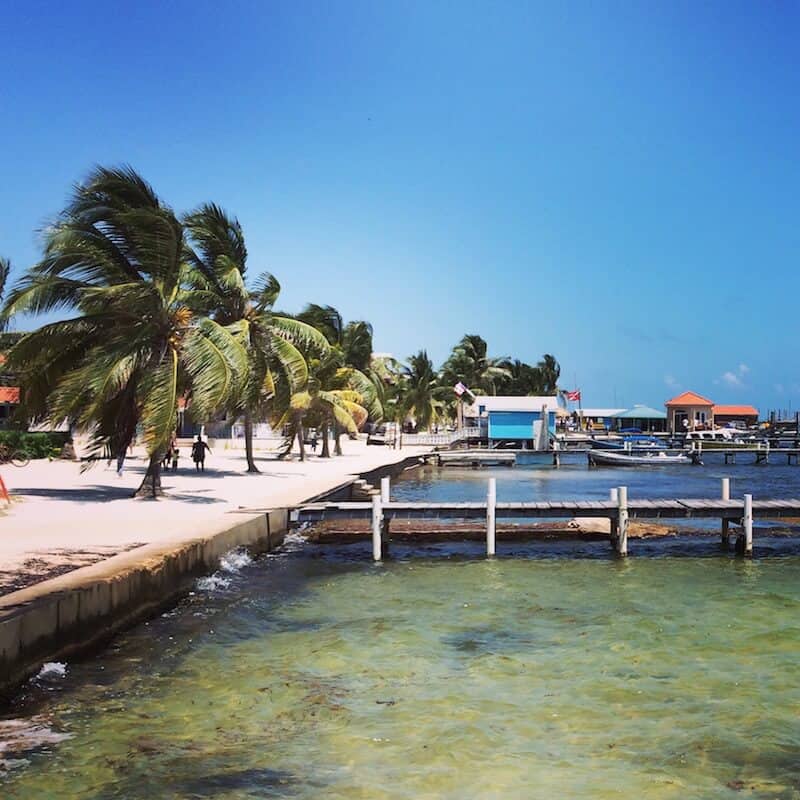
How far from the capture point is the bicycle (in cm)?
3173

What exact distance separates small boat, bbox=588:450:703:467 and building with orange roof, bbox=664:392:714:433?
48.7 m

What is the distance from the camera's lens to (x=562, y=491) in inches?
1369

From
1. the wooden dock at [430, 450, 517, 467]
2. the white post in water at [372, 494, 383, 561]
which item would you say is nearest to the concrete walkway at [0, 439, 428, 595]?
the white post in water at [372, 494, 383, 561]

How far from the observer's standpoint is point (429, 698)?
8.02 m

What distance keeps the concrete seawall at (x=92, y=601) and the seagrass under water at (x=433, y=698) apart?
248 millimetres

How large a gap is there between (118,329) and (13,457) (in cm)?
1738

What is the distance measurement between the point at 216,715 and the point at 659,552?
40.1ft

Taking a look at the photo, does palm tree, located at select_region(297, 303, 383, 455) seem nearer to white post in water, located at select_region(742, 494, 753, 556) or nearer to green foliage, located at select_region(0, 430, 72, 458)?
green foliage, located at select_region(0, 430, 72, 458)

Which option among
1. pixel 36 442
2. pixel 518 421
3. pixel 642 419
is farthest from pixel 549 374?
pixel 36 442

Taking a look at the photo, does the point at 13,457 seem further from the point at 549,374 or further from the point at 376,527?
the point at 549,374

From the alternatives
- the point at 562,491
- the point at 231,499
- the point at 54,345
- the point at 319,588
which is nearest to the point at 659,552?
the point at 319,588

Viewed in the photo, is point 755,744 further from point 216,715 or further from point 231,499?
point 231,499

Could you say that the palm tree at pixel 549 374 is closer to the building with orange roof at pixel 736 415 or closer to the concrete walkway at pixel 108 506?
the building with orange roof at pixel 736 415

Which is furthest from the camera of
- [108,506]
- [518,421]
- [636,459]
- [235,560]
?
[518,421]
